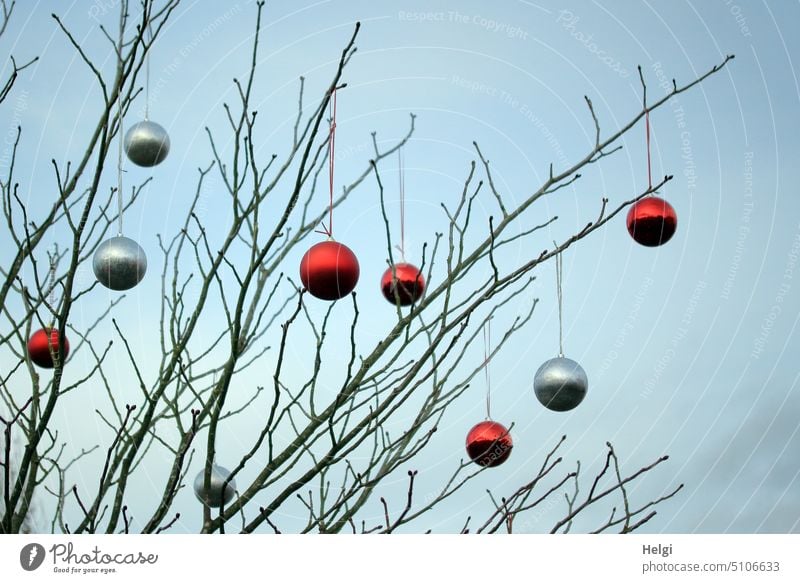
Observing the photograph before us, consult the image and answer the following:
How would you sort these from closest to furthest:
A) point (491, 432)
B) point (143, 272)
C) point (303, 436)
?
point (303, 436) → point (143, 272) → point (491, 432)

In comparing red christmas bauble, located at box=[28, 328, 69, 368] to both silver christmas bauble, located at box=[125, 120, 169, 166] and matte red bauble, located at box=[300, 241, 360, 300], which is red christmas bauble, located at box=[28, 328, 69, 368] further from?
matte red bauble, located at box=[300, 241, 360, 300]

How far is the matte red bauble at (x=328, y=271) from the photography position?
128 inches

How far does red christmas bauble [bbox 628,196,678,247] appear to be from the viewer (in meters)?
3.79

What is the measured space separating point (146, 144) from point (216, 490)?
1.44 meters

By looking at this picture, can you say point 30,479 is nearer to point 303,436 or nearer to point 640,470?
Result: point 303,436

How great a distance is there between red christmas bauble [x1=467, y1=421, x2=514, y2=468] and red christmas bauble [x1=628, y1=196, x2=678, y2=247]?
0.96 metres
